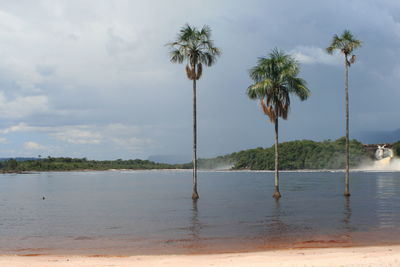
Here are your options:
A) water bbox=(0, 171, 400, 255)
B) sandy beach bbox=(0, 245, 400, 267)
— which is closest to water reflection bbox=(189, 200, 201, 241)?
water bbox=(0, 171, 400, 255)

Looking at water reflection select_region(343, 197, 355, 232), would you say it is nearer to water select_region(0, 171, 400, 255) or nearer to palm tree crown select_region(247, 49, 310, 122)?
water select_region(0, 171, 400, 255)

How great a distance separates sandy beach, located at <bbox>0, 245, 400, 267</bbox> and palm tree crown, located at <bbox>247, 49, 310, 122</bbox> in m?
26.4

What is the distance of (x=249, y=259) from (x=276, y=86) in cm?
3002

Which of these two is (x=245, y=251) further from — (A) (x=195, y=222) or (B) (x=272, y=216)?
(B) (x=272, y=216)

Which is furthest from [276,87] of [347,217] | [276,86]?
[347,217]

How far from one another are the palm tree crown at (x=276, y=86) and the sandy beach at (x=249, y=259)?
26.4m

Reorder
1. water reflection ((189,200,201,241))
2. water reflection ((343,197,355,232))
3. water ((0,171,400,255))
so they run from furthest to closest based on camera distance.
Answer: water reflection ((343,197,355,232)), water reflection ((189,200,201,241)), water ((0,171,400,255))

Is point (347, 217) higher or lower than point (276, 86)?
lower

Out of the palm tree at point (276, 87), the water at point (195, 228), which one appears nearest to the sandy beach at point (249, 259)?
the water at point (195, 228)

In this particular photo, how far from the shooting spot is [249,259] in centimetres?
1773

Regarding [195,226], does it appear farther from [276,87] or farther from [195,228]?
[276,87]

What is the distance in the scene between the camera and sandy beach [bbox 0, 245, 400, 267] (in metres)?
16.1

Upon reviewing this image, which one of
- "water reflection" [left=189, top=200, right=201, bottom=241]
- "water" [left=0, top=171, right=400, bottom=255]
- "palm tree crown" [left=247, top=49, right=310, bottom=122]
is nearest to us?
"water" [left=0, top=171, right=400, bottom=255]

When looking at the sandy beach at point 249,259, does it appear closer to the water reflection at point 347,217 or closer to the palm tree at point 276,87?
the water reflection at point 347,217
